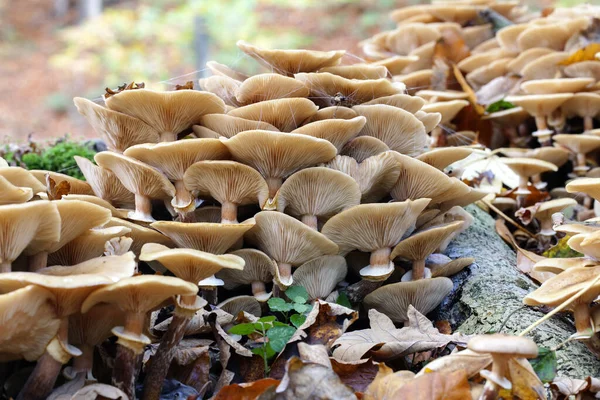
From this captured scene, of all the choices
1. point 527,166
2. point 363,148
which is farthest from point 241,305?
point 527,166

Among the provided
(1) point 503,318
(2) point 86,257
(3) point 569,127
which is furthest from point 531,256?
(2) point 86,257

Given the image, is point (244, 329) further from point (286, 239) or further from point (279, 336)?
point (286, 239)

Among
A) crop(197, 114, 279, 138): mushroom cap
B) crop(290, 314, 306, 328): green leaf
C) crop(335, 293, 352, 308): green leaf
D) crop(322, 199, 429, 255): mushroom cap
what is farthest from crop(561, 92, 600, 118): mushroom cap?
crop(290, 314, 306, 328): green leaf

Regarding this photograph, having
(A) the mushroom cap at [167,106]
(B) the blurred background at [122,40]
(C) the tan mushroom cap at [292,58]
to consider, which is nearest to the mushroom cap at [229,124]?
(A) the mushroom cap at [167,106]

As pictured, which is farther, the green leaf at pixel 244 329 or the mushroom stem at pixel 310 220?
the mushroom stem at pixel 310 220

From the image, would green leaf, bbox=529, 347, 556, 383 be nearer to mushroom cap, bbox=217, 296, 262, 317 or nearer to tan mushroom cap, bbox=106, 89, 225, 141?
mushroom cap, bbox=217, 296, 262, 317

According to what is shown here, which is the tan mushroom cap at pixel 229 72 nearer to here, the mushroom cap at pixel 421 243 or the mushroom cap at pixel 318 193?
the mushroom cap at pixel 318 193
